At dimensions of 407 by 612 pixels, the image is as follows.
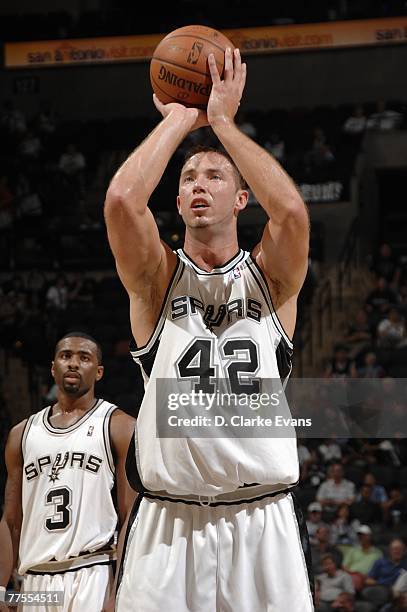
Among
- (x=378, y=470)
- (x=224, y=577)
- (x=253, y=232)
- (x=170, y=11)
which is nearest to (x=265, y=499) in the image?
(x=224, y=577)

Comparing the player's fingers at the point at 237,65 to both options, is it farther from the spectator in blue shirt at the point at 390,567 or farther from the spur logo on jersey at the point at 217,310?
the spectator in blue shirt at the point at 390,567

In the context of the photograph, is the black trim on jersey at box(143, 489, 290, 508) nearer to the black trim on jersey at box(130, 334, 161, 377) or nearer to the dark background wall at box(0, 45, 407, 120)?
the black trim on jersey at box(130, 334, 161, 377)

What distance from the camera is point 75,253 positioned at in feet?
39.2

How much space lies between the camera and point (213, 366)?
3135mm

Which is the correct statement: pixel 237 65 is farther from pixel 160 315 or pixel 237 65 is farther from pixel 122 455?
pixel 122 455

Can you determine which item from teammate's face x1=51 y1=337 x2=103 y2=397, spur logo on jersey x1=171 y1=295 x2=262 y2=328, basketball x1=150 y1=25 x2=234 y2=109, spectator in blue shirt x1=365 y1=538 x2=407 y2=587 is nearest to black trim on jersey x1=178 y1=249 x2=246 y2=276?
spur logo on jersey x1=171 y1=295 x2=262 y2=328

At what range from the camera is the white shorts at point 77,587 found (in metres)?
4.54

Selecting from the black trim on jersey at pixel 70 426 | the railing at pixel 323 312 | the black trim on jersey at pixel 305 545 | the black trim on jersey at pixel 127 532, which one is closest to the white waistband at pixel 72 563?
the black trim on jersey at pixel 70 426

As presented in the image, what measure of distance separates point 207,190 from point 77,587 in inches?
88.7

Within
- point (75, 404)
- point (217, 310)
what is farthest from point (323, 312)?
point (217, 310)

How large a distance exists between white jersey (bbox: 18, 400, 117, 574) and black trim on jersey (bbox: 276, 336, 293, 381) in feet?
5.64

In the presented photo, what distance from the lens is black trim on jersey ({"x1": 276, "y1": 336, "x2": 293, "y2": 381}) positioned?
3.26 m

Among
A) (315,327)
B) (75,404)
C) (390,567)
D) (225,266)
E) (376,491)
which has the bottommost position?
(390,567)

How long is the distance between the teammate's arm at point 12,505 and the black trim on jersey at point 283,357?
2070mm
